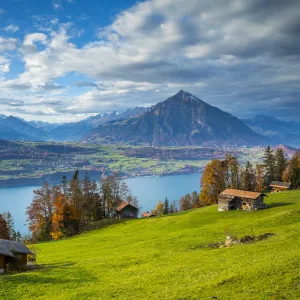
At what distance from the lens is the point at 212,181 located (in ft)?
316

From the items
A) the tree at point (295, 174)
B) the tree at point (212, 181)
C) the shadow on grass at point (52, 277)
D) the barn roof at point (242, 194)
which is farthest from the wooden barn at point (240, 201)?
the shadow on grass at point (52, 277)

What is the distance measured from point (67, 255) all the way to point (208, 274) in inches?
1229

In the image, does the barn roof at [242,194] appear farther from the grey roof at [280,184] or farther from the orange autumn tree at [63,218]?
Result: the orange autumn tree at [63,218]

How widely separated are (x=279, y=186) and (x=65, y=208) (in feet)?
250

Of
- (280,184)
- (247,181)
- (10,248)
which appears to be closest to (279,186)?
(280,184)

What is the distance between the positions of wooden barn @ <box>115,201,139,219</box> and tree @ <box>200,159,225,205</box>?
25.2 m

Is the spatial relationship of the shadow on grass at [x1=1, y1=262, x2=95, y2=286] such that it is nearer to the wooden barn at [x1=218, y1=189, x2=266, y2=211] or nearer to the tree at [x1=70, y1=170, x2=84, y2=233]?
the wooden barn at [x1=218, y1=189, x2=266, y2=211]

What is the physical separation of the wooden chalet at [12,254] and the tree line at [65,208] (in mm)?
42306

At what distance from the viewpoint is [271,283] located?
20531 mm

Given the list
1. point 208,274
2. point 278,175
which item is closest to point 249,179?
point 278,175

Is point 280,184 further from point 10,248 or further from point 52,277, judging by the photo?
point 52,277

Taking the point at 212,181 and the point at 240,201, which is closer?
the point at 240,201

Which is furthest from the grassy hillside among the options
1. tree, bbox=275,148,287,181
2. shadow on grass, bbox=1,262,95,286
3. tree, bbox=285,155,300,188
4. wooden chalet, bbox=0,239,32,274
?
tree, bbox=275,148,287,181

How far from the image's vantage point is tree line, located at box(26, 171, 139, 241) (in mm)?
83675
